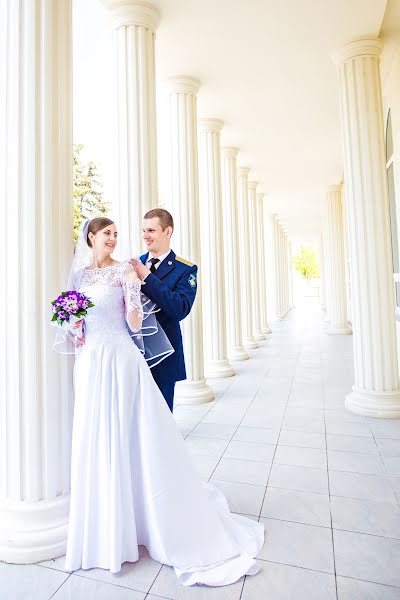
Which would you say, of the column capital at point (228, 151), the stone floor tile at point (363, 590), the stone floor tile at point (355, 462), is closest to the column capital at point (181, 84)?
the column capital at point (228, 151)

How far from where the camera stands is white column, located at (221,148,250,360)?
34.3ft

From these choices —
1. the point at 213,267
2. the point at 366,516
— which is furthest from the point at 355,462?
the point at 213,267

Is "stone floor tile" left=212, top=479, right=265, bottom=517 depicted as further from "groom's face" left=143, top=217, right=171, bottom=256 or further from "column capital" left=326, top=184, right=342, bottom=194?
"column capital" left=326, top=184, right=342, bottom=194

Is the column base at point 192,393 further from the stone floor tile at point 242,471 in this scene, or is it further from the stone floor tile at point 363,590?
the stone floor tile at point 363,590

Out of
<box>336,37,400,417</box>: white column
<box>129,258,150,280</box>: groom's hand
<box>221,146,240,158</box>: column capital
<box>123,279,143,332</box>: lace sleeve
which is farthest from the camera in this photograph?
<box>221,146,240,158</box>: column capital

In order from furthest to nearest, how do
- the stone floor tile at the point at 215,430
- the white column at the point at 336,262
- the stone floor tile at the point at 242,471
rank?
1. the white column at the point at 336,262
2. the stone floor tile at the point at 215,430
3. the stone floor tile at the point at 242,471

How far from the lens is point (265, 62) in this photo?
6.81 meters

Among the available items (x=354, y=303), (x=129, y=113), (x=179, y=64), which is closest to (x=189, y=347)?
(x=354, y=303)

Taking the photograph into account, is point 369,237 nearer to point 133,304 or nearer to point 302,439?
point 302,439

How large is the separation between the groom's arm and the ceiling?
4.41m

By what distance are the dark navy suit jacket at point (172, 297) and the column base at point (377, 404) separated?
11.9 feet

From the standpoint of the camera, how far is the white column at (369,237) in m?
5.54

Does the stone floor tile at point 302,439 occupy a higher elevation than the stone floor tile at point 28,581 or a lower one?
higher

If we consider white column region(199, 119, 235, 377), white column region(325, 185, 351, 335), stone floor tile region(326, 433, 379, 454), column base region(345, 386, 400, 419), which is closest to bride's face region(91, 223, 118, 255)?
stone floor tile region(326, 433, 379, 454)
